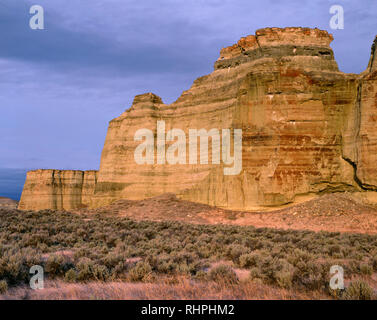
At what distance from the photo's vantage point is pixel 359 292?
20.9 ft

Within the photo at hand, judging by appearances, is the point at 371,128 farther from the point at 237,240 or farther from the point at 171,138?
the point at 171,138

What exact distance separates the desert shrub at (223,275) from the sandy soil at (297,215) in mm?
13190

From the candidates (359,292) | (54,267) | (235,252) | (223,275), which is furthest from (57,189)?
(359,292)

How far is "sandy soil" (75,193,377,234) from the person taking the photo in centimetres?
2050

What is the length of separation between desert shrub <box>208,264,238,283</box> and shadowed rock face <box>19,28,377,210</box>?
58.5ft

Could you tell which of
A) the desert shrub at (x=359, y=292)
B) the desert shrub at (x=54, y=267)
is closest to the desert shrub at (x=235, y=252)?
the desert shrub at (x=359, y=292)

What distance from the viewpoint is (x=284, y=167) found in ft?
82.9

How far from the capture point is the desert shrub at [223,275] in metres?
7.83

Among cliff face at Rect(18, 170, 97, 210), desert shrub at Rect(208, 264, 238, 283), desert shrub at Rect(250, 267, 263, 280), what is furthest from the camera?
cliff face at Rect(18, 170, 97, 210)

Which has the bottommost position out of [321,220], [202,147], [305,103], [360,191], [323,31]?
[321,220]

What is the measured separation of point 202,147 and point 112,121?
16.1 meters

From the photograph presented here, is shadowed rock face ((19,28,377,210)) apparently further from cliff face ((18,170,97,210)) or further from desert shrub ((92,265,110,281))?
cliff face ((18,170,97,210))

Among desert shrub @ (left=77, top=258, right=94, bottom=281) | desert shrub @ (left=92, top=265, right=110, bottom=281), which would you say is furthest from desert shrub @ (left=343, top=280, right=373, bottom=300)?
desert shrub @ (left=77, top=258, right=94, bottom=281)
